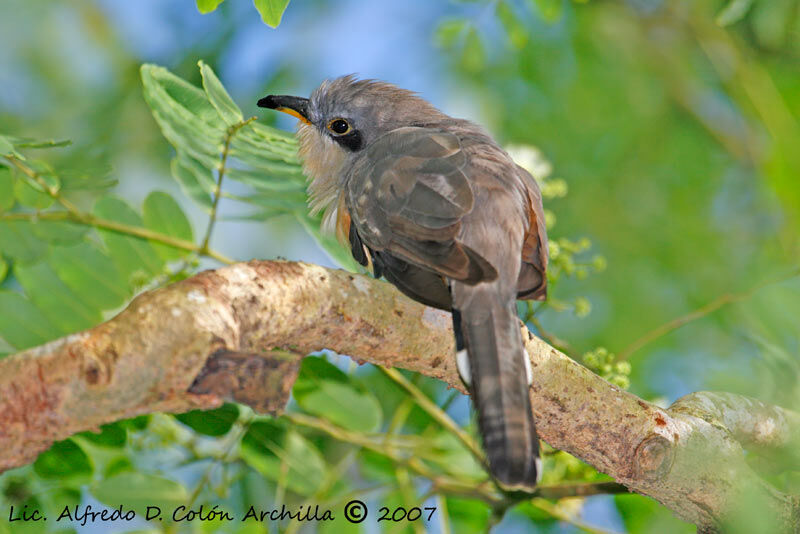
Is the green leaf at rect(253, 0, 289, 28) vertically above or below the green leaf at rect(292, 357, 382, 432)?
above

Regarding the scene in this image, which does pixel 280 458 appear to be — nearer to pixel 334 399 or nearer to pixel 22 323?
pixel 334 399

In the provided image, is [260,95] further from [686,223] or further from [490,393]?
[490,393]

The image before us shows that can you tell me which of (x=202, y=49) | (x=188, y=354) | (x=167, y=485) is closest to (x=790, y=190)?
(x=188, y=354)

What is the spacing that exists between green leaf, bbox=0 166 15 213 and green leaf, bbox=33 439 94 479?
100cm

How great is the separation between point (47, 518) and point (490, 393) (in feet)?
6.27

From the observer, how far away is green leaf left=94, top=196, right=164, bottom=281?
3.48 metres

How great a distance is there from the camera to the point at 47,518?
10.6ft

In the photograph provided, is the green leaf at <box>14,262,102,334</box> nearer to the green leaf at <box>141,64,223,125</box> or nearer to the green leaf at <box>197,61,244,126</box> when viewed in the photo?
the green leaf at <box>141,64,223,125</box>

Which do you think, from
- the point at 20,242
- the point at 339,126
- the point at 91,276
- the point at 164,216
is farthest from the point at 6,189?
the point at 339,126

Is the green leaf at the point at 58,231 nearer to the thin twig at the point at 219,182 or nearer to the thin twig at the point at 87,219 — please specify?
the thin twig at the point at 87,219

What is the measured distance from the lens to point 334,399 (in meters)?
3.71
